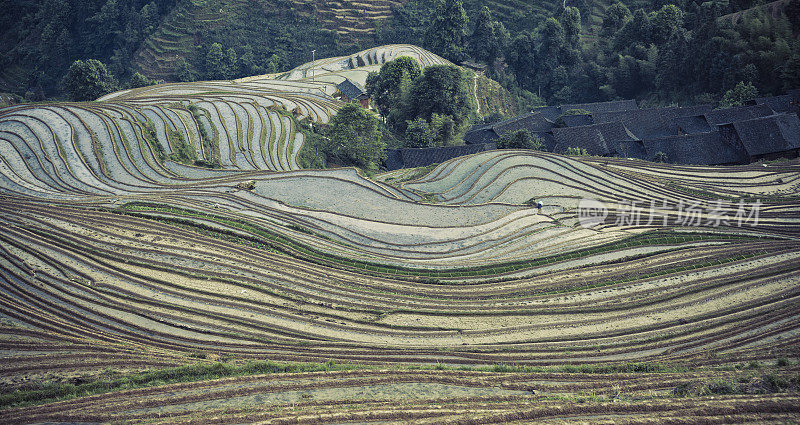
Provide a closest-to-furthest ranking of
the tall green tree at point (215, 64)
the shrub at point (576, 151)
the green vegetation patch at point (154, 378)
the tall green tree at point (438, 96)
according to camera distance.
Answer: the green vegetation patch at point (154, 378) → the shrub at point (576, 151) → the tall green tree at point (438, 96) → the tall green tree at point (215, 64)

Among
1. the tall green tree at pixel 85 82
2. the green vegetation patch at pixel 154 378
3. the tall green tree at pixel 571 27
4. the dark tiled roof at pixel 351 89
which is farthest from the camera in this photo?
the tall green tree at pixel 571 27

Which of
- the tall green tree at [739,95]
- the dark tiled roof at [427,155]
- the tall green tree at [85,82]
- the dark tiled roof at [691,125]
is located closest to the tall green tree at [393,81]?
the dark tiled roof at [427,155]

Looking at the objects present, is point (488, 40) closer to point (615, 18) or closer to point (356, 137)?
point (615, 18)

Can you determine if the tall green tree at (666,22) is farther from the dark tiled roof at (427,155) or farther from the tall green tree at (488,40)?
the dark tiled roof at (427,155)

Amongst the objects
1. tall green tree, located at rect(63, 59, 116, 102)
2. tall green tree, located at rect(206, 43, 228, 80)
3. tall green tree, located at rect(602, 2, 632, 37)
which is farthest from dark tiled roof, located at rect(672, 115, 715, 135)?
tall green tree, located at rect(206, 43, 228, 80)

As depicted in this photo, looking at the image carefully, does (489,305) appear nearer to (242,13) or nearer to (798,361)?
(798,361)

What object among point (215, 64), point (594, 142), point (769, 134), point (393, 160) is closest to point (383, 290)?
point (393, 160)

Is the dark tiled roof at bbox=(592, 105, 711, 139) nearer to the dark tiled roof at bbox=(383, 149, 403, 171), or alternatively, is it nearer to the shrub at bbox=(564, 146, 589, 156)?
the shrub at bbox=(564, 146, 589, 156)
